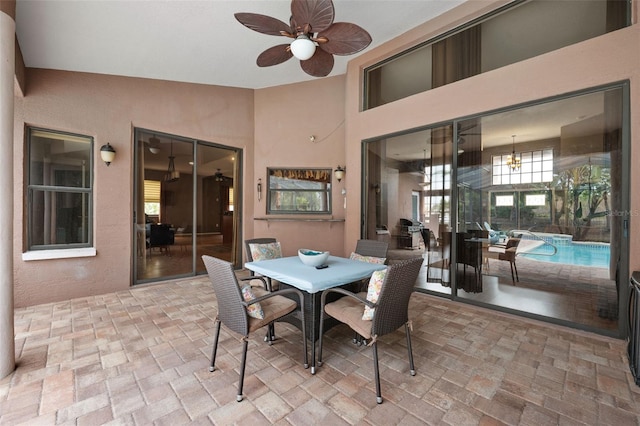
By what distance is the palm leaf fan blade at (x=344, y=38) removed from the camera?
243cm

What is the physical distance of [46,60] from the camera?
346cm

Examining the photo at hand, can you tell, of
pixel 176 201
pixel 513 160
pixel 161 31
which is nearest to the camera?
pixel 161 31

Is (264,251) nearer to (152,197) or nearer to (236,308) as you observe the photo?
(236,308)

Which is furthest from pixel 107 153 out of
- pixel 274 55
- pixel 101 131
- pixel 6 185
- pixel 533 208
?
pixel 533 208

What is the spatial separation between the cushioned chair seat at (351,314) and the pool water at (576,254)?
2538mm

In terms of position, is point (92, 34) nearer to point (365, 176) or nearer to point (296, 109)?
point (296, 109)

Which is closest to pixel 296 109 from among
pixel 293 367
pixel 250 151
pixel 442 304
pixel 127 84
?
pixel 250 151

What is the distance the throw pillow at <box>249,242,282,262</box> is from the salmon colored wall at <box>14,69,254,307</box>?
2244 millimetres

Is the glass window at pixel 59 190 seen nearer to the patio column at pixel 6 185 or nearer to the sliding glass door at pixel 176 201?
the sliding glass door at pixel 176 201

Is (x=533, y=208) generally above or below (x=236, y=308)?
above

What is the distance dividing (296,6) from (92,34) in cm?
270

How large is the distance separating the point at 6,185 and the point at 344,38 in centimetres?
298

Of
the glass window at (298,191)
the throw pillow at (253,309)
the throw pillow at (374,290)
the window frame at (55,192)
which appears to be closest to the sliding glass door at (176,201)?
the window frame at (55,192)

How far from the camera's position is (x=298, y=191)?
5629mm
